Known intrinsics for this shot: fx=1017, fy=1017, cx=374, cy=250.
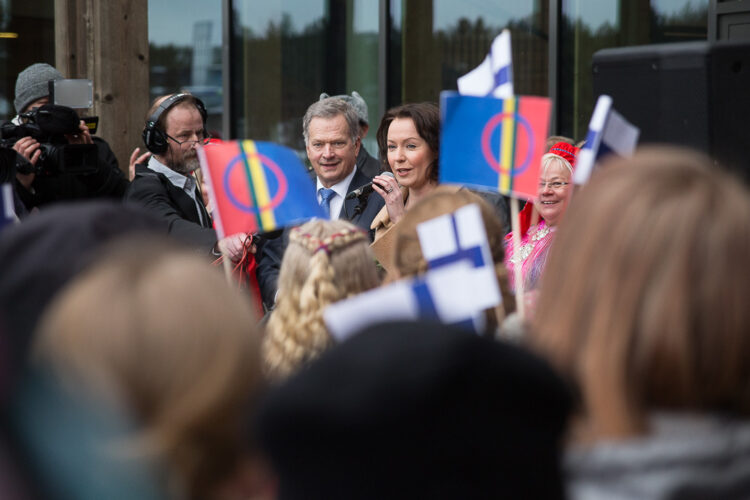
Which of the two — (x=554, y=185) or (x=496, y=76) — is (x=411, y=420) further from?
(x=554, y=185)

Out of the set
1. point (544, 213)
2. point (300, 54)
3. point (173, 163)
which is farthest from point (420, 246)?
point (300, 54)

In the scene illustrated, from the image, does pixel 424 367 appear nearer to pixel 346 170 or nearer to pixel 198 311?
pixel 198 311

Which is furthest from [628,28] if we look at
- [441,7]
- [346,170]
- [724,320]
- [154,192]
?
[724,320]

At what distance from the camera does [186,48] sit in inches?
332

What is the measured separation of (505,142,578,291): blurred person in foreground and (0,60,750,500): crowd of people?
9.13 feet

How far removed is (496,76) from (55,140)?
107 inches

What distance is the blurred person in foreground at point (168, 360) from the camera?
108 centimetres

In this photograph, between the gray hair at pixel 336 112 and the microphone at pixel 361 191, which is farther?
the gray hair at pixel 336 112

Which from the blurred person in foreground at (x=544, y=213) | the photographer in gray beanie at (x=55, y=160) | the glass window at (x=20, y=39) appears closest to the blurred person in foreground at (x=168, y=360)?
the blurred person in foreground at (x=544, y=213)

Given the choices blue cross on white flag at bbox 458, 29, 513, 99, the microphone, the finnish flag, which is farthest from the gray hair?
the finnish flag

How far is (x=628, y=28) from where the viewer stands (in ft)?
23.0

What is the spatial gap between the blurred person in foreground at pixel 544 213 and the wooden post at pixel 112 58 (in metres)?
3.46

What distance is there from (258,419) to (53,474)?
0.93 feet

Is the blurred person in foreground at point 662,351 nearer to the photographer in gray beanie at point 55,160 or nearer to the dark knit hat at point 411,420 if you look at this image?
the dark knit hat at point 411,420
